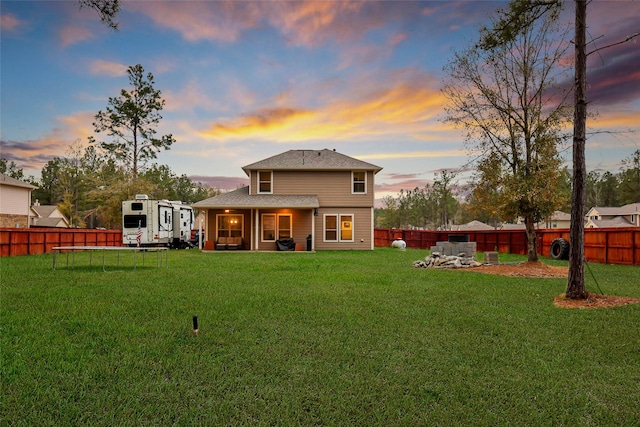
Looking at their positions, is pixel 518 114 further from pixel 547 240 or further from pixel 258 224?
pixel 258 224

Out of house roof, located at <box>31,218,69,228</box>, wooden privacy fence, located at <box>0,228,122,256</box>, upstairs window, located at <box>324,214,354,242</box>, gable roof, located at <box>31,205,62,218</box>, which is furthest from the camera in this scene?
gable roof, located at <box>31,205,62,218</box>

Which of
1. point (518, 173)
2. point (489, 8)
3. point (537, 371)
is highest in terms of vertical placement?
point (489, 8)

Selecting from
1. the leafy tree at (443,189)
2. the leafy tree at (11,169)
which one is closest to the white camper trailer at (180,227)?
the leafy tree at (443,189)

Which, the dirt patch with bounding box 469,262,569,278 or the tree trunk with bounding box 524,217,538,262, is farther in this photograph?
the tree trunk with bounding box 524,217,538,262

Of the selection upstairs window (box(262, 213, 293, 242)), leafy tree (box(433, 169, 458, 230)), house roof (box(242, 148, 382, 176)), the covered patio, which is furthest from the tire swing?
leafy tree (box(433, 169, 458, 230))

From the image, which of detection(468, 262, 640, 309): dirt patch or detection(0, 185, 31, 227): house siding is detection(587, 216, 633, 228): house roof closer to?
detection(468, 262, 640, 309): dirt patch

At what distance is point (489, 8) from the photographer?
40.5 feet

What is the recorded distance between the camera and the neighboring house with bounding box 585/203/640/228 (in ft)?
156

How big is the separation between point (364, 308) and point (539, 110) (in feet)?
38.9

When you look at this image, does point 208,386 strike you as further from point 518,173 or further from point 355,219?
point 355,219

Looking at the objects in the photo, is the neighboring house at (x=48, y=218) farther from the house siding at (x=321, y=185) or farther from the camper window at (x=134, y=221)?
the house siding at (x=321, y=185)

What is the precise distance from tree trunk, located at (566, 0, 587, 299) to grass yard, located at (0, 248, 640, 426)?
0.68 meters

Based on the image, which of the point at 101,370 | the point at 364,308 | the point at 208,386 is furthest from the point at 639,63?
the point at 101,370

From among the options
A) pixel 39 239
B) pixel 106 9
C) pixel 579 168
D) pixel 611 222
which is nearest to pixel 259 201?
pixel 39 239
